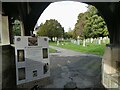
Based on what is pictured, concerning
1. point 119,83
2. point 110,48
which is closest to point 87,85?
point 110,48

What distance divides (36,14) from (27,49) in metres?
6.64

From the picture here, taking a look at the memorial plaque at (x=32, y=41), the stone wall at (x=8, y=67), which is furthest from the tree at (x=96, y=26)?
the memorial plaque at (x=32, y=41)

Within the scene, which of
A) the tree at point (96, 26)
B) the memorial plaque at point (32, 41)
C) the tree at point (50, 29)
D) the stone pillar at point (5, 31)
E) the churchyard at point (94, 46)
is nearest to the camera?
the memorial plaque at point (32, 41)

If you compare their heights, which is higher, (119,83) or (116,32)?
(116,32)

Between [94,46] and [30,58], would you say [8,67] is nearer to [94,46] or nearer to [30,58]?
[30,58]

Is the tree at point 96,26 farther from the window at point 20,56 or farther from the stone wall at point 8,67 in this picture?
the window at point 20,56

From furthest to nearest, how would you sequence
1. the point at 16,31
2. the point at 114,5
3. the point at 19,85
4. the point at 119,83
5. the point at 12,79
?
the point at 16,31 → the point at 114,5 → the point at 12,79 → the point at 19,85 → the point at 119,83

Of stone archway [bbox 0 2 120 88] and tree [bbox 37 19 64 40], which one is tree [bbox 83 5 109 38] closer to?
stone archway [bbox 0 2 120 88]

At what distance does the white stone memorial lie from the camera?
48.3 ft

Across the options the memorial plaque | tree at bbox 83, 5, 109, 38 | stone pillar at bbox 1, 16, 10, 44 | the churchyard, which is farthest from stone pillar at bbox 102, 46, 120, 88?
tree at bbox 83, 5, 109, 38

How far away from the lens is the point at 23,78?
15.0 metres

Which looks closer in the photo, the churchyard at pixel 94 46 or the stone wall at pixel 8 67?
the stone wall at pixel 8 67

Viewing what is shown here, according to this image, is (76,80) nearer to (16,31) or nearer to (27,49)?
(27,49)

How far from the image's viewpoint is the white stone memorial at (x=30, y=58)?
1473cm
